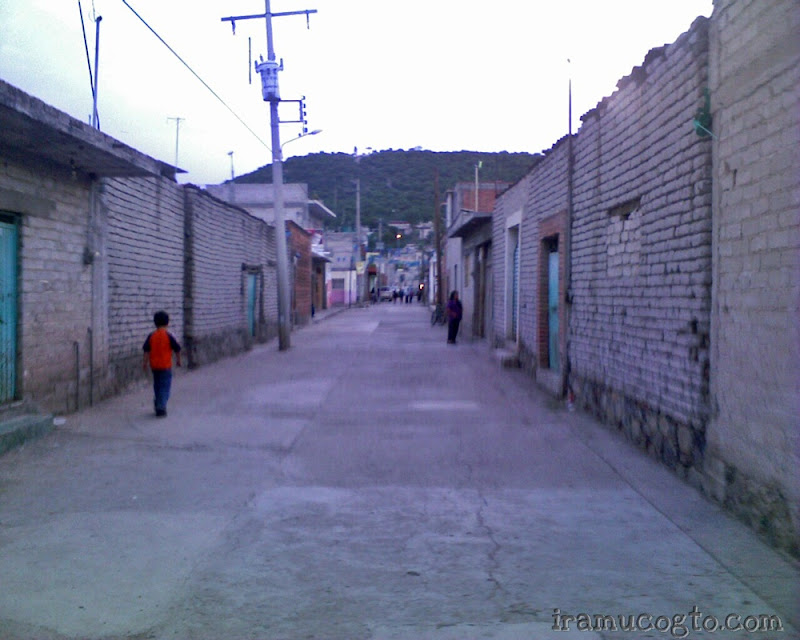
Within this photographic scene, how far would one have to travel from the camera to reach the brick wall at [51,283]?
10219 mm

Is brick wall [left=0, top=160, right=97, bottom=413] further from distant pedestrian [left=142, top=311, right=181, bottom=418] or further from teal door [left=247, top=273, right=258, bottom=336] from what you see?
teal door [left=247, top=273, right=258, bottom=336]

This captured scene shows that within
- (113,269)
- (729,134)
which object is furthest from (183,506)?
(113,269)

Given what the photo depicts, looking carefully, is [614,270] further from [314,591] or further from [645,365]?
[314,591]

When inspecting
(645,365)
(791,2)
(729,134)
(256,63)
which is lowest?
(645,365)

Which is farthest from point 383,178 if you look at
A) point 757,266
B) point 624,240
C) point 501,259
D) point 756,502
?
point 756,502

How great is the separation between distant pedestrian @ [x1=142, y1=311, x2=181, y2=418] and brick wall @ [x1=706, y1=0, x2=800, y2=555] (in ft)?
23.7

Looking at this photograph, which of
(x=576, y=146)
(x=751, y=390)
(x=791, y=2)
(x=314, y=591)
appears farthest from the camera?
(x=576, y=146)

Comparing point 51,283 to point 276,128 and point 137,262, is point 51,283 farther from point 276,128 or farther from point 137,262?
point 276,128

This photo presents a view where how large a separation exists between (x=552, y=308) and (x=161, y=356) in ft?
23.3

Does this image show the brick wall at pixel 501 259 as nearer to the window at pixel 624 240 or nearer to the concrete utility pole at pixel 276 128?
the concrete utility pole at pixel 276 128

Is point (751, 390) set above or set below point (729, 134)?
below

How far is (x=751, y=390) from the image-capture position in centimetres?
636

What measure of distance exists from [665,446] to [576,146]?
5986 mm

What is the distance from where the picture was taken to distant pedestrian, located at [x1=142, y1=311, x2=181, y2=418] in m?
11.4
